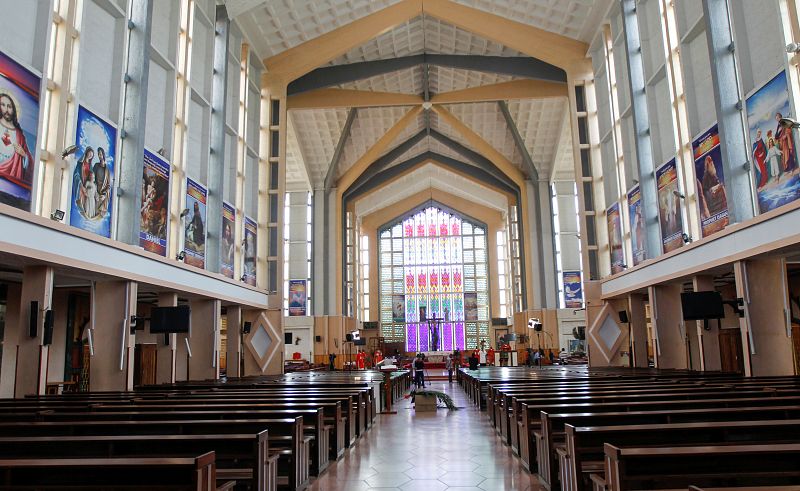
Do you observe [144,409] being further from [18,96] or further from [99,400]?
[18,96]

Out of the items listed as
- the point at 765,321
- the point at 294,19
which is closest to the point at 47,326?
the point at 765,321

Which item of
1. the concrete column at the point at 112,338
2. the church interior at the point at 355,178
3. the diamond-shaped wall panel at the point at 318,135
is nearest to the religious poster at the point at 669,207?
the church interior at the point at 355,178

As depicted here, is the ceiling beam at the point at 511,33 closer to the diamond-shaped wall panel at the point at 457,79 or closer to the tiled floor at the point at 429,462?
the diamond-shaped wall panel at the point at 457,79

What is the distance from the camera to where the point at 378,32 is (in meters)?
18.1

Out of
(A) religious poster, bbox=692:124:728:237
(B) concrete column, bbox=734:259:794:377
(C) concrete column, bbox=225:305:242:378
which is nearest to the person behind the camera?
(B) concrete column, bbox=734:259:794:377

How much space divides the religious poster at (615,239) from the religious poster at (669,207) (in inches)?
104

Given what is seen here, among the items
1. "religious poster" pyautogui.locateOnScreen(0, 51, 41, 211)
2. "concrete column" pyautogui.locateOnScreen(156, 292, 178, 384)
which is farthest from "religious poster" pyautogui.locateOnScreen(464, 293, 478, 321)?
"religious poster" pyautogui.locateOnScreen(0, 51, 41, 211)

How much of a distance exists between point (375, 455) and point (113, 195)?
6.90 metres

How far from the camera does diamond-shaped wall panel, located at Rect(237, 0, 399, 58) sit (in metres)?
17.0

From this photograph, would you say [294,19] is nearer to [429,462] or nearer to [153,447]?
[429,462]

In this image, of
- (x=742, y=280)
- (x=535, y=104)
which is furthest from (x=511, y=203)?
(x=742, y=280)

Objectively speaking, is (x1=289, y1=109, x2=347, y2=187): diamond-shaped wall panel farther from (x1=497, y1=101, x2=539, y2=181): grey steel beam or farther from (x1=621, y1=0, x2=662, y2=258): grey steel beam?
(x1=621, y1=0, x2=662, y2=258): grey steel beam

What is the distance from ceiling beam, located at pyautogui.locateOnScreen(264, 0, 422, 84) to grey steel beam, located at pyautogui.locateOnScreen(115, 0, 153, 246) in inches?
307

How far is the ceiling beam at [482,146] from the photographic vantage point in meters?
24.4
